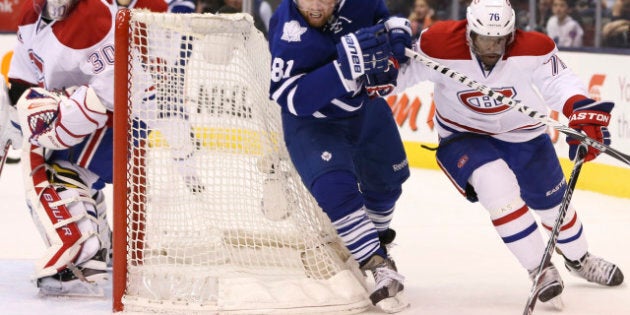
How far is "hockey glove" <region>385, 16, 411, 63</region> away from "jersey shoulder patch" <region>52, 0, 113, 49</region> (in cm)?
90

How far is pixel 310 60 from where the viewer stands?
3414mm

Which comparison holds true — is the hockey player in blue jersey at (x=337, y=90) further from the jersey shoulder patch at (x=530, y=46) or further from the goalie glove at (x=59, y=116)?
the goalie glove at (x=59, y=116)

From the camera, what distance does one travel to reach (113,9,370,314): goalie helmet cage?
11.2ft

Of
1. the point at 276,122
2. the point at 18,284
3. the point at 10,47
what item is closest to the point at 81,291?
the point at 18,284

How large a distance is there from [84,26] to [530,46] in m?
1.39

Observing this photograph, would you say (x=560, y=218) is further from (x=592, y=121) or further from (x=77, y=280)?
(x=77, y=280)

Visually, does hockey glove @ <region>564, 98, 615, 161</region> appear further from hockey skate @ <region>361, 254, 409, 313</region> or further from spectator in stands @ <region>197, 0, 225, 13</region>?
spectator in stands @ <region>197, 0, 225, 13</region>

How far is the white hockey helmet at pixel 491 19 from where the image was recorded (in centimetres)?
342

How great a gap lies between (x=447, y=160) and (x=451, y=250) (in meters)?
1.00

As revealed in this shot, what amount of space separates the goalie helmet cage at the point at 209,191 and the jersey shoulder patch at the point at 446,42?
1.84 feet

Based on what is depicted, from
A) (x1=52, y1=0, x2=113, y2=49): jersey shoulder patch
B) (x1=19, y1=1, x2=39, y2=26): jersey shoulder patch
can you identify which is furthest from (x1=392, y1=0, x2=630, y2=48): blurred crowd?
(x1=19, y1=1, x2=39, y2=26): jersey shoulder patch

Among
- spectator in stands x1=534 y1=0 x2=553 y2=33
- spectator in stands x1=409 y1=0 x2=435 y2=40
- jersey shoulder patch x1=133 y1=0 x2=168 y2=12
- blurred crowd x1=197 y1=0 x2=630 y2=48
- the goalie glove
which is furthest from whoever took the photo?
spectator in stands x1=409 y1=0 x2=435 y2=40

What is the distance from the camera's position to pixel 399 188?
152 inches

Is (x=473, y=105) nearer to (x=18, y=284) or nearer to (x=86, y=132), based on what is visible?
(x=86, y=132)
